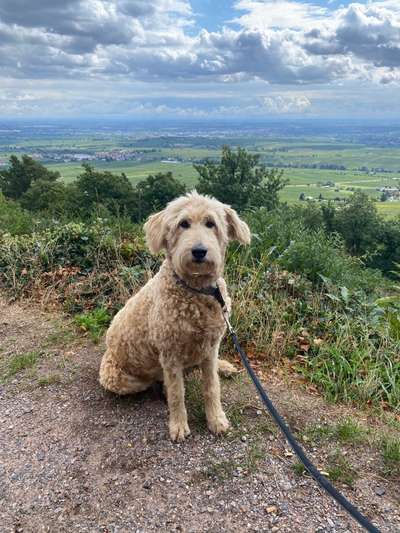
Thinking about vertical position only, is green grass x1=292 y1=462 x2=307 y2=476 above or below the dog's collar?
below

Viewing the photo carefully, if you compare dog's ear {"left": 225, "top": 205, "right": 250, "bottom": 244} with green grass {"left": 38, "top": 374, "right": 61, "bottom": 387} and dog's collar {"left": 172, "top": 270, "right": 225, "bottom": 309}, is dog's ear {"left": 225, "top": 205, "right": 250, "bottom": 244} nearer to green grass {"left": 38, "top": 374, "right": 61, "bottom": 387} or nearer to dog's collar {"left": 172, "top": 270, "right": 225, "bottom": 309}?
dog's collar {"left": 172, "top": 270, "right": 225, "bottom": 309}

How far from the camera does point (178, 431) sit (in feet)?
12.3

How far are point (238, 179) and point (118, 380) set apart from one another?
3674cm

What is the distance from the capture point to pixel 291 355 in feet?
17.3

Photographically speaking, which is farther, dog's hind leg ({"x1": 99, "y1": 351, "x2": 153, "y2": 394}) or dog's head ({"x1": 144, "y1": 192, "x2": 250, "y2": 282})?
dog's hind leg ({"x1": 99, "y1": 351, "x2": 153, "y2": 394})

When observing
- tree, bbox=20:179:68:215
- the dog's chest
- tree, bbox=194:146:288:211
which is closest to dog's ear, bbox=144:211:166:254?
the dog's chest

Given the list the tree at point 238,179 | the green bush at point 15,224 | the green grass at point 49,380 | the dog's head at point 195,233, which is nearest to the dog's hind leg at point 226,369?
the dog's head at point 195,233

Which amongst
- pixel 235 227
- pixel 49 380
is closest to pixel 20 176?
pixel 49 380

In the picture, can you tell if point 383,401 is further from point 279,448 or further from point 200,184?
point 200,184

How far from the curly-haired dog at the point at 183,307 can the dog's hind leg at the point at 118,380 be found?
170 millimetres

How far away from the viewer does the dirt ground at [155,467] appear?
3006 mm

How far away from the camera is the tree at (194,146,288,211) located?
124ft

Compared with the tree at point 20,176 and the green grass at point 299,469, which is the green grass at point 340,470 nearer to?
the green grass at point 299,469

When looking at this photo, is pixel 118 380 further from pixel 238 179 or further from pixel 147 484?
pixel 238 179
